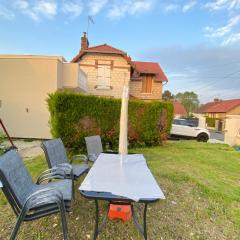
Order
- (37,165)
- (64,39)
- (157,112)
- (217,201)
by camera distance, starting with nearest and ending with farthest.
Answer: (217,201) < (37,165) < (157,112) < (64,39)

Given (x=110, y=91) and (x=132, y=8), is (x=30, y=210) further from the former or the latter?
(x=110, y=91)

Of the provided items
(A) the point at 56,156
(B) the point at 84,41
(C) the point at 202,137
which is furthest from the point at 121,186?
(B) the point at 84,41

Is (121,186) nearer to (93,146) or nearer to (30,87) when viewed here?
(93,146)

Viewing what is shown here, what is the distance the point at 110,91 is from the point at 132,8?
345 inches

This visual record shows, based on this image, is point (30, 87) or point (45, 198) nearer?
point (45, 198)

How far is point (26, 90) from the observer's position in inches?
403

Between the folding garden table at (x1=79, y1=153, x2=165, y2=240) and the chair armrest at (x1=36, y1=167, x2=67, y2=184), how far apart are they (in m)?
0.62

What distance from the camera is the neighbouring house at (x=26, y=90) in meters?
Result: 10.1

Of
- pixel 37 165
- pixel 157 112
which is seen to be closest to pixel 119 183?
pixel 37 165

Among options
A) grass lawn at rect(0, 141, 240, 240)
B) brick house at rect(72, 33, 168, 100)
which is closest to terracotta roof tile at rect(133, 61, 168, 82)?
brick house at rect(72, 33, 168, 100)

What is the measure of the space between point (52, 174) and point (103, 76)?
46.3 feet

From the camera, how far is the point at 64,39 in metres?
12.5

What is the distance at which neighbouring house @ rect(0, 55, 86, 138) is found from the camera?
10.1m

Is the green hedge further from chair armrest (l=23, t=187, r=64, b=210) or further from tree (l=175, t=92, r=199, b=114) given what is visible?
tree (l=175, t=92, r=199, b=114)
